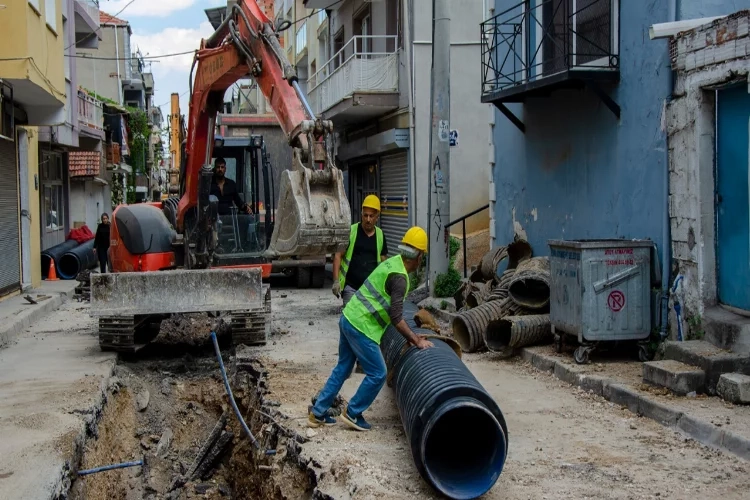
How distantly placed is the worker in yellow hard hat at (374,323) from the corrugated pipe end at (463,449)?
2.50ft

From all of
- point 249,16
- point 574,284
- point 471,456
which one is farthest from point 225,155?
point 471,456

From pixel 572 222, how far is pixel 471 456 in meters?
6.11

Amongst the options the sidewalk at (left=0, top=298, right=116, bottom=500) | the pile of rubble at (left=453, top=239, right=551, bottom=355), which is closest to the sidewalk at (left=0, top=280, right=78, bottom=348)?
the sidewalk at (left=0, top=298, right=116, bottom=500)

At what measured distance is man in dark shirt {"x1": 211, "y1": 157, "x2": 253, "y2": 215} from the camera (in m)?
13.2

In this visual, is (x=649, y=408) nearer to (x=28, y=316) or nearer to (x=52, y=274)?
(x=28, y=316)

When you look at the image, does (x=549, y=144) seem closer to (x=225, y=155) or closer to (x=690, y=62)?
(x=690, y=62)

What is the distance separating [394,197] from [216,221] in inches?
362

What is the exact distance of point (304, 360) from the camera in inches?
388

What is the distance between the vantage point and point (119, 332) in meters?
10.4

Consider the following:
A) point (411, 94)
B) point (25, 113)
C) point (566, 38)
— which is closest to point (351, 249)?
point (566, 38)

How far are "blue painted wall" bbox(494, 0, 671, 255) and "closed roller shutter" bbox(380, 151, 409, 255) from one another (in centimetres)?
570

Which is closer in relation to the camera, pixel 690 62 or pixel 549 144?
pixel 690 62

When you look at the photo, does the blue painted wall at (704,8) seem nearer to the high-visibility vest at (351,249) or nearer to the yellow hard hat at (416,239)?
the high-visibility vest at (351,249)

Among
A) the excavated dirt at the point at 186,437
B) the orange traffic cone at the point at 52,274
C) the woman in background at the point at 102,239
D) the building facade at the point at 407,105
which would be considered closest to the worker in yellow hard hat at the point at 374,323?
the excavated dirt at the point at 186,437
